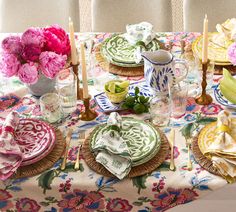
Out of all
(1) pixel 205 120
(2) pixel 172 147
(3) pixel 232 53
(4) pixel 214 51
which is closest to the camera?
(2) pixel 172 147

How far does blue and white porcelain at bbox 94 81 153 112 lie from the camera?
5.96 feet

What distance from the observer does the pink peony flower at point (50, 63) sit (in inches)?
68.0

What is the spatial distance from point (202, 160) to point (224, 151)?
2.8 inches

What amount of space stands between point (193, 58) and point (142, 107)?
359mm

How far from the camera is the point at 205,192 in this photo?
1516 mm

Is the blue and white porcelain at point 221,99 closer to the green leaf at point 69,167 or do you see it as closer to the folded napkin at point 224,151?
the folded napkin at point 224,151

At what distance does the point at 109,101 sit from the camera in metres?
1.85

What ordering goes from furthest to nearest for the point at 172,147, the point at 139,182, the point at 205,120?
1. the point at 205,120
2. the point at 172,147
3. the point at 139,182

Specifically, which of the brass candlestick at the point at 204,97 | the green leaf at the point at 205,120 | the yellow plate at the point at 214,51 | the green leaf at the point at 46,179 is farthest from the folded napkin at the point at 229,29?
the green leaf at the point at 46,179

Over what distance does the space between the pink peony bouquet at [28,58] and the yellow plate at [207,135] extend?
1.67 ft

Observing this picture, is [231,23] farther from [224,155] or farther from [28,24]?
[28,24]

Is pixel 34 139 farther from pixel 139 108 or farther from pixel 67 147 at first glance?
pixel 139 108

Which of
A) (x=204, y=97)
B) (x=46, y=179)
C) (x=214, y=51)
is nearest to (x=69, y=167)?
(x=46, y=179)

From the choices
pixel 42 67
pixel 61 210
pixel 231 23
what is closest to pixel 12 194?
pixel 61 210
